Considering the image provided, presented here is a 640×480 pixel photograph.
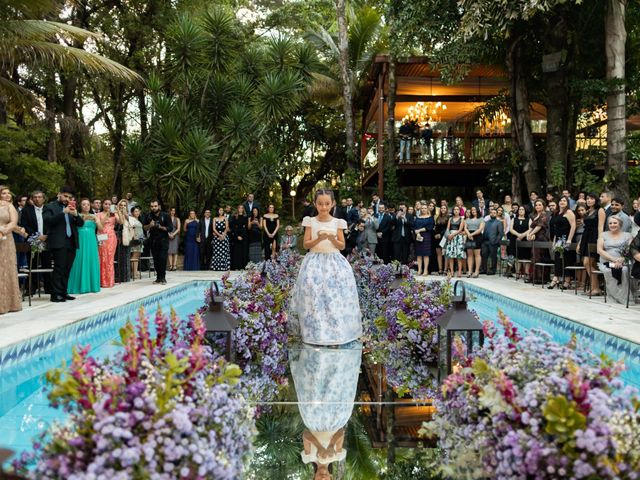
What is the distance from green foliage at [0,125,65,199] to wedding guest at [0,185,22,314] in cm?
622

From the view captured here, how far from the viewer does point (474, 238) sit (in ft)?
52.6

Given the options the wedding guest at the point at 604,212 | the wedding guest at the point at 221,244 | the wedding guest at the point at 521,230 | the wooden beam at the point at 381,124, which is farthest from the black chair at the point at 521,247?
the wedding guest at the point at 221,244

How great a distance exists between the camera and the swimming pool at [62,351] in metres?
4.56

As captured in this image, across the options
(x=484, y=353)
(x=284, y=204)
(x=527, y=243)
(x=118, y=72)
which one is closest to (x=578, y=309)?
(x=527, y=243)

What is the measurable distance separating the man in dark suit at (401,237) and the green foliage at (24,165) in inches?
346

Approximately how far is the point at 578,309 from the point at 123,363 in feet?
27.6

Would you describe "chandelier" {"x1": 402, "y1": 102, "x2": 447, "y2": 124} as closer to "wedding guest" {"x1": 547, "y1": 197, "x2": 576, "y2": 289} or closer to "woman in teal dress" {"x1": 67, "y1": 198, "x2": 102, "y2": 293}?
"wedding guest" {"x1": 547, "y1": 197, "x2": 576, "y2": 289}

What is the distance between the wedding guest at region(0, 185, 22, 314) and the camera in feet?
31.2

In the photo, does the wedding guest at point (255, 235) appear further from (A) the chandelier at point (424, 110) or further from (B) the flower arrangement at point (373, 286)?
(A) the chandelier at point (424, 110)

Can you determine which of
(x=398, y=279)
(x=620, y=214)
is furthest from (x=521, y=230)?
(x=398, y=279)

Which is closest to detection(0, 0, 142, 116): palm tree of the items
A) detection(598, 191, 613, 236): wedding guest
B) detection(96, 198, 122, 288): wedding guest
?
detection(96, 198, 122, 288): wedding guest

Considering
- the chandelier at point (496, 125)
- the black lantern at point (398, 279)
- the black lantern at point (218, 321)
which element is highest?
the chandelier at point (496, 125)

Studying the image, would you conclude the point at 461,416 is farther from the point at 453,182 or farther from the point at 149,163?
the point at 453,182

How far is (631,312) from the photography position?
9539 mm
